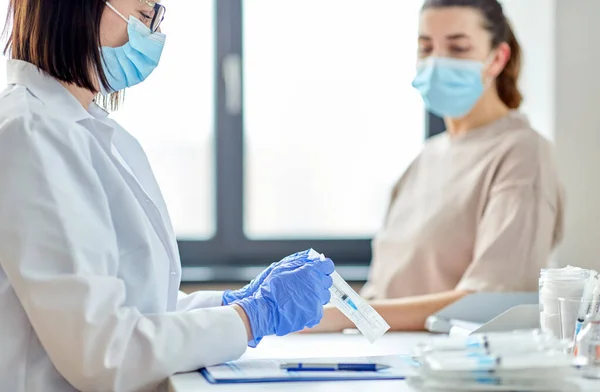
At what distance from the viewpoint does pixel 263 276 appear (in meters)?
1.53

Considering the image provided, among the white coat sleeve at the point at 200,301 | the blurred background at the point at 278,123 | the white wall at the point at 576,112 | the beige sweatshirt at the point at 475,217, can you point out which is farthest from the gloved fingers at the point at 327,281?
the blurred background at the point at 278,123

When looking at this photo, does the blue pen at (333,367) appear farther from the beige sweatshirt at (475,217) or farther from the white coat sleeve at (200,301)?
the beige sweatshirt at (475,217)

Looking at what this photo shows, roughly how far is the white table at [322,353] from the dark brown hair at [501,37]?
83 cm

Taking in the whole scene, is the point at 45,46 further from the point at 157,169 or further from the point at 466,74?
the point at 157,169

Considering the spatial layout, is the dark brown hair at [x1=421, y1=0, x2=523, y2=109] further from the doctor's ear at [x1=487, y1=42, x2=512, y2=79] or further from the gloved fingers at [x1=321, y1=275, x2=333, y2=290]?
the gloved fingers at [x1=321, y1=275, x2=333, y2=290]

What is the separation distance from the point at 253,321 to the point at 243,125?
180cm

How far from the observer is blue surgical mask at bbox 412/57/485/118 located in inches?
91.4

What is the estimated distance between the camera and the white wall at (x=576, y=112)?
2.56m

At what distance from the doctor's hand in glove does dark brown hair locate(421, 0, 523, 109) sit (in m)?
1.10

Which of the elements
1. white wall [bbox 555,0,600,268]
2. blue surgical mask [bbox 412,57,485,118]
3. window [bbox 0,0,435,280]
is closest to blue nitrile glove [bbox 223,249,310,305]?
blue surgical mask [bbox 412,57,485,118]

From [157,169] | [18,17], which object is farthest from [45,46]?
[157,169]

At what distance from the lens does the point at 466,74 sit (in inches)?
91.4

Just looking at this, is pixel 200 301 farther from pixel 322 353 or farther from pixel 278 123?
pixel 278 123

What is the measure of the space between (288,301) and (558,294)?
1.38 feet
